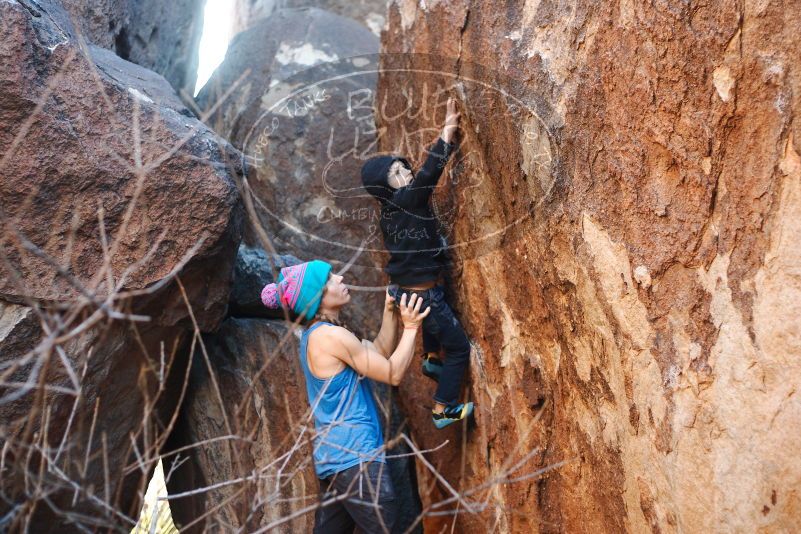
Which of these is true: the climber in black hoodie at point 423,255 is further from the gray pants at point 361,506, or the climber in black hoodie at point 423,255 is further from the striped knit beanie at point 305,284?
the gray pants at point 361,506

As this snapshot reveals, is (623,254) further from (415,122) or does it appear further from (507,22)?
(415,122)

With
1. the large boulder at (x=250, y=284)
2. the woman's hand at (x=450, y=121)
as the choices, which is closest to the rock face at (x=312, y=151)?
the large boulder at (x=250, y=284)

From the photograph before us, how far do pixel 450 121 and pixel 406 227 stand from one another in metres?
0.48

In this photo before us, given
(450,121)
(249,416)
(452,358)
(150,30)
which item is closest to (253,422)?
(249,416)

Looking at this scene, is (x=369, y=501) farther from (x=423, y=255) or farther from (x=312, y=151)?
(x=312, y=151)

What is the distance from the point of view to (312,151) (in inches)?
171

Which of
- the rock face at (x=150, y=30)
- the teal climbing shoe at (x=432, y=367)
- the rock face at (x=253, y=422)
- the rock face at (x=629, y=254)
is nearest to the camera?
the rock face at (x=629, y=254)

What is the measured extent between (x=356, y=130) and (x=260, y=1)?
222cm

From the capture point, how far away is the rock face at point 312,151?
13.7ft

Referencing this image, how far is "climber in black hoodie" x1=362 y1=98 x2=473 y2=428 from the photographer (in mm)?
3289

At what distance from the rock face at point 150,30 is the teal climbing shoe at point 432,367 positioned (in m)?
2.28

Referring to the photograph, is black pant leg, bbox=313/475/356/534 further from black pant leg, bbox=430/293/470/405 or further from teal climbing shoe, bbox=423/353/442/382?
teal climbing shoe, bbox=423/353/442/382

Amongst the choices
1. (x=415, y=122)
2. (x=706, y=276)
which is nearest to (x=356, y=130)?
(x=415, y=122)

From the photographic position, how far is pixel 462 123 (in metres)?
3.33
